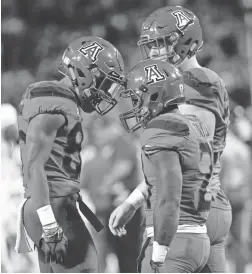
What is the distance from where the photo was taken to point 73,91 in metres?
2.90

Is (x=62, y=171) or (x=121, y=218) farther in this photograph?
(x=121, y=218)

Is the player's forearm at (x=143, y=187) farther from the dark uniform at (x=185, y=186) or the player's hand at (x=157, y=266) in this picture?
the player's hand at (x=157, y=266)

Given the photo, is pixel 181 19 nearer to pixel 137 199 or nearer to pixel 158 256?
pixel 137 199

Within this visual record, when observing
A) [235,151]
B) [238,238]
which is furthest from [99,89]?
[238,238]

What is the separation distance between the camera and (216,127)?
295cm

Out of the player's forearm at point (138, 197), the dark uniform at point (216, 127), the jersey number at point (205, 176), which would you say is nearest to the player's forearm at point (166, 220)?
the jersey number at point (205, 176)

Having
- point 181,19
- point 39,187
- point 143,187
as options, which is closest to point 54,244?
point 39,187

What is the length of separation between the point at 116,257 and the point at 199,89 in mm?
988

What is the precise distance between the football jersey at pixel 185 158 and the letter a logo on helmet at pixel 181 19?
1.77ft

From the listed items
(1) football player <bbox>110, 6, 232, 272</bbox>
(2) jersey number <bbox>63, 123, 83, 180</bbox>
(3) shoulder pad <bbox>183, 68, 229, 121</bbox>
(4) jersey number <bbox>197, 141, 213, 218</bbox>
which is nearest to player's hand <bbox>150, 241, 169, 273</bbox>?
(4) jersey number <bbox>197, 141, 213, 218</bbox>

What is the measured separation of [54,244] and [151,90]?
2.69ft

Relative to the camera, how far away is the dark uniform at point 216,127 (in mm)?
2863

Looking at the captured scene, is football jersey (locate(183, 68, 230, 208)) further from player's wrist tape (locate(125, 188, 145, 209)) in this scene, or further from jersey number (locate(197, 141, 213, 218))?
player's wrist tape (locate(125, 188, 145, 209))

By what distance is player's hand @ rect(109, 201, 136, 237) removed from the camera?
3061 mm
